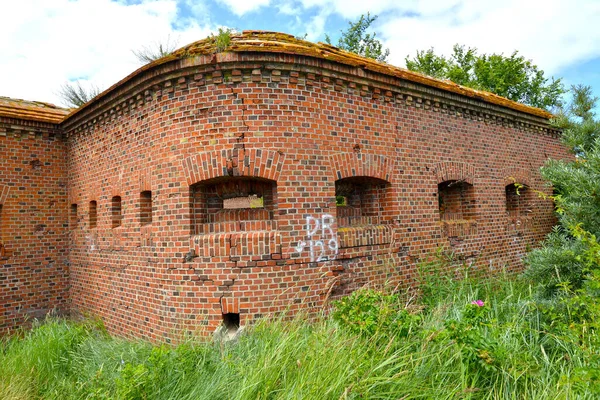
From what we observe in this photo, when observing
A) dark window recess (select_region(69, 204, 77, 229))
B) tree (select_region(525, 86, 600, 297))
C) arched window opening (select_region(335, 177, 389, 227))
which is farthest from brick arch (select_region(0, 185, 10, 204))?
tree (select_region(525, 86, 600, 297))

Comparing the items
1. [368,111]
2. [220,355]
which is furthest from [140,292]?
[368,111]

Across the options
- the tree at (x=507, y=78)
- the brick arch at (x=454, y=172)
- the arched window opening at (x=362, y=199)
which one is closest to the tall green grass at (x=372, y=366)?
the arched window opening at (x=362, y=199)

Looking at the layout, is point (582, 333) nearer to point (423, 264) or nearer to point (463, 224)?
point (423, 264)

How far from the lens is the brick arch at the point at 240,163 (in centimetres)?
530

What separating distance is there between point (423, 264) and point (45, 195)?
770 cm

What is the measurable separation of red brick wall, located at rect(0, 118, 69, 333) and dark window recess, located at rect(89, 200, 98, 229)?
40.9 inches

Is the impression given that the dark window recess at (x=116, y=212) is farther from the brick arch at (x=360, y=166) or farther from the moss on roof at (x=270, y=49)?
the brick arch at (x=360, y=166)

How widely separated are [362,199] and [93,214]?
5.38m

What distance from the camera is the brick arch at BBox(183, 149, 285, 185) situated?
530 cm

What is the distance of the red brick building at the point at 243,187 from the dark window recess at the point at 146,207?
0.06 feet

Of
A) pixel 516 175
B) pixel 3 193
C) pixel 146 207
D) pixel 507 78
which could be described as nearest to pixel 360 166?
pixel 146 207

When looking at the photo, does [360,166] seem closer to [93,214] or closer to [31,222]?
[93,214]

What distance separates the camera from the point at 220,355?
4414 millimetres

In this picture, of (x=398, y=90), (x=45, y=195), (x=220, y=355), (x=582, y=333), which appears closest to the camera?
(x=582, y=333)
